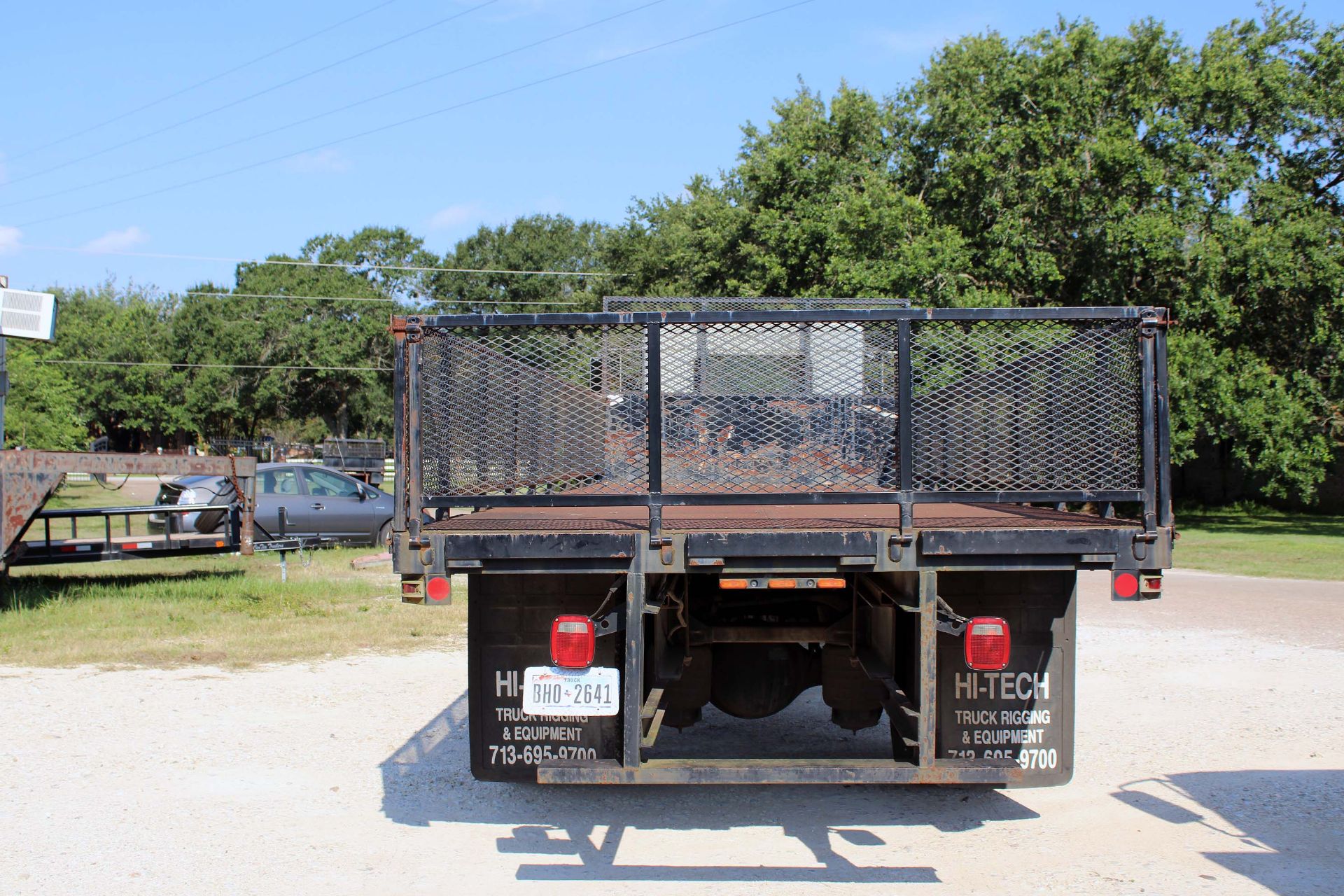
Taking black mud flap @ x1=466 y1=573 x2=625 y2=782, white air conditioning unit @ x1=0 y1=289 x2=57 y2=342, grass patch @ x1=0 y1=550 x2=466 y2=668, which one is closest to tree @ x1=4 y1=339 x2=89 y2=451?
grass patch @ x1=0 y1=550 x2=466 y2=668

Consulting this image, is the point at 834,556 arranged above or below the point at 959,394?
below

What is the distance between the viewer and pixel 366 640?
32.4 feet

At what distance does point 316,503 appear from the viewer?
52.4ft

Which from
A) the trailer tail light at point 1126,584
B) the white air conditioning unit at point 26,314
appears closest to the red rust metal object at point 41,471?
the white air conditioning unit at point 26,314

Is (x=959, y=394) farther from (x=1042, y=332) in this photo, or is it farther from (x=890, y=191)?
(x=890, y=191)

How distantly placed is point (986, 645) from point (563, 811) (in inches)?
90.4

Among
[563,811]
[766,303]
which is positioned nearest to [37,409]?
[766,303]

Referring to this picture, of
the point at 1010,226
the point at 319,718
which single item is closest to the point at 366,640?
the point at 319,718

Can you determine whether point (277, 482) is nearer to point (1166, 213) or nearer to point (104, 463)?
point (104, 463)

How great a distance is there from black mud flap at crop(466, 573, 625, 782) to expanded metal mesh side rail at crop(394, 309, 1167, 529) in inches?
19.3

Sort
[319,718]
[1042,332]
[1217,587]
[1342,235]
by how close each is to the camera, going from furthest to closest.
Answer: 1. [1342,235]
2. [1217,587]
3. [319,718]
4. [1042,332]

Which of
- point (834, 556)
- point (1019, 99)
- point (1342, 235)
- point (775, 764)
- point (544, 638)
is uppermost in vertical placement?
point (1019, 99)

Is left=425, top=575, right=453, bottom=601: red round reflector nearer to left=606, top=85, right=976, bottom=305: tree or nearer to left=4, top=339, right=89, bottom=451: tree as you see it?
left=606, top=85, right=976, bottom=305: tree

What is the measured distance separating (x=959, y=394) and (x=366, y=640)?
6874 millimetres
